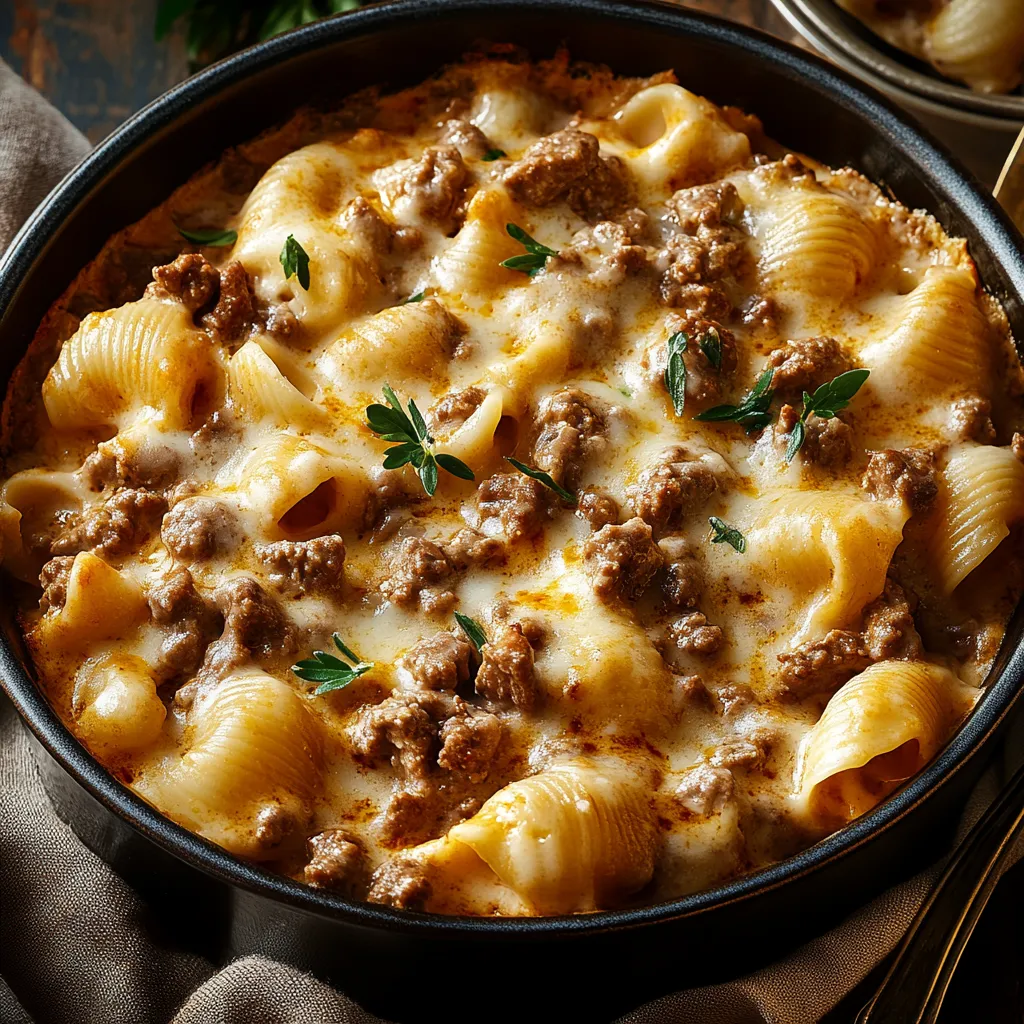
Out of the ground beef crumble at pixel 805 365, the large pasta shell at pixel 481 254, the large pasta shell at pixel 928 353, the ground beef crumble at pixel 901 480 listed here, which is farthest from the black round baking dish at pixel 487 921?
the large pasta shell at pixel 481 254

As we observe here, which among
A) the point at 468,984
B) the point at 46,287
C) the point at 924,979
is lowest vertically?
the point at 924,979

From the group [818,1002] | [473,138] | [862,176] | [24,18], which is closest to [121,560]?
[473,138]

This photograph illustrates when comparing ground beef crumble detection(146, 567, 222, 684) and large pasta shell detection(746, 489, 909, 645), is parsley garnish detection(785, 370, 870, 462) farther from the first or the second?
ground beef crumble detection(146, 567, 222, 684)

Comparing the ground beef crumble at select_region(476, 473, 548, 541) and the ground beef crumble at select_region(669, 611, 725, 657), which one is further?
the ground beef crumble at select_region(476, 473, 548, 541)

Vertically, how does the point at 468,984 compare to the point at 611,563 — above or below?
below

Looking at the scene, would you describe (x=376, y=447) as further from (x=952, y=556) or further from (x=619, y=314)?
(x=952, y=556)

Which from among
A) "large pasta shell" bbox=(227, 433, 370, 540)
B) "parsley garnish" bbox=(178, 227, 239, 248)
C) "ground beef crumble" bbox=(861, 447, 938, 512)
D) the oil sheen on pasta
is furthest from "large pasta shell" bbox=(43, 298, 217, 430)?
"ground beef crumble" bbox=(861, 447, 938, 512)

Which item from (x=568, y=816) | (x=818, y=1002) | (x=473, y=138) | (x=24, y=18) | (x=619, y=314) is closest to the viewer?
(x=568, y=816)

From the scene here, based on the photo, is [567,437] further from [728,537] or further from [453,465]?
[728,537]
